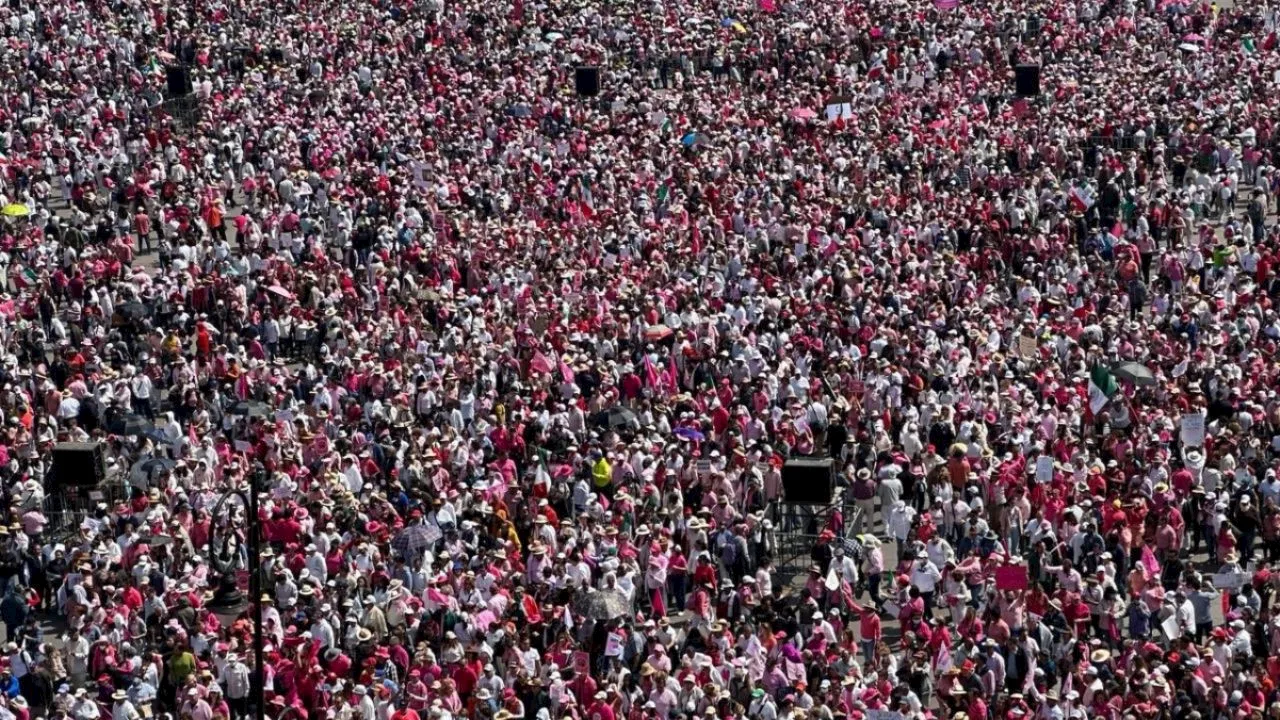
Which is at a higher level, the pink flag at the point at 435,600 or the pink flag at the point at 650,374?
the pink flag at the point at 435,600

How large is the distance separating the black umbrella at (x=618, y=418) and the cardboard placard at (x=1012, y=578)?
7.53 meters

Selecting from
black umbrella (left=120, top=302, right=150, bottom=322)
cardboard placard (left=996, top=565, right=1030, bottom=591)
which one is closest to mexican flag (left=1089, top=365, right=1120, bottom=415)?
cardboard placard (left=996, top=565, right=1030, bottom=591)

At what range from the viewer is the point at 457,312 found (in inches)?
1781

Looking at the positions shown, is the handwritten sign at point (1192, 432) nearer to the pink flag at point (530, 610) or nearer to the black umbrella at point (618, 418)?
the black umbrella at point (618, 418)

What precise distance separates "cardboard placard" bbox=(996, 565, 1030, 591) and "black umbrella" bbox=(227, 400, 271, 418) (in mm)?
11250

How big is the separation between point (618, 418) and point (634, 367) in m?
3.08

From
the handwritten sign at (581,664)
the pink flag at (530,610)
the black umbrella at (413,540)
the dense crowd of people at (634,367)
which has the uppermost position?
the handwritten sign at (581,664)

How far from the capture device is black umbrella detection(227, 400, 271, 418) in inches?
1563

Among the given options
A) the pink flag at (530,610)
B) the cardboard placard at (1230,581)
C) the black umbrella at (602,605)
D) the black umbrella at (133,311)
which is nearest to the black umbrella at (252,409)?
the black umbrella at (133,311)

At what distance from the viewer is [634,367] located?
4222 centimetres

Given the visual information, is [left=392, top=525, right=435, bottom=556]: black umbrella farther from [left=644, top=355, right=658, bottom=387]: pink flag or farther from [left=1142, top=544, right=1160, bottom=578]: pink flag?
[left=1142, top=544, right=1160, bottom=578]: pink flag

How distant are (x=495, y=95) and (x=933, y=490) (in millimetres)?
26759

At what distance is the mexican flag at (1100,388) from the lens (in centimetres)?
3959

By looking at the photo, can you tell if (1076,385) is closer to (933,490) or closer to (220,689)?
(933,490)
